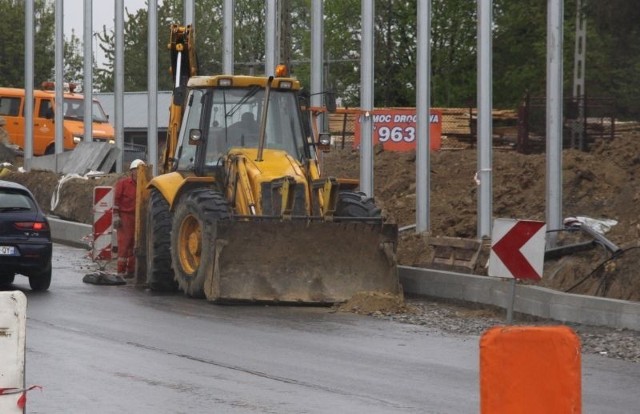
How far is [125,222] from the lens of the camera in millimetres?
23016

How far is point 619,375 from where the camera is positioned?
526 inches

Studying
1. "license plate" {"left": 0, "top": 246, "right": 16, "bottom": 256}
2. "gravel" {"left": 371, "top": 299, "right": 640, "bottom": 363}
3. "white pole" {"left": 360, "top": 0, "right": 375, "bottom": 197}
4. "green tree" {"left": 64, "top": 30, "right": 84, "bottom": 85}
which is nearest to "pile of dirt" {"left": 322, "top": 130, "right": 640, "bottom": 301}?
"gravel" {"left": 371, "top": 299, "right": 640, "bottom": 363}

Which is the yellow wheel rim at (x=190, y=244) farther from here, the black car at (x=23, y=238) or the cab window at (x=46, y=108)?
the cab window at (x=46, y=108)

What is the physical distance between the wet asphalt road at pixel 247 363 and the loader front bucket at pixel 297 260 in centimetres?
25

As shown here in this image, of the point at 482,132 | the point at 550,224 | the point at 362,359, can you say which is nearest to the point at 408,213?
the point at 482,132

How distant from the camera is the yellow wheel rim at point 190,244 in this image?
19.8m

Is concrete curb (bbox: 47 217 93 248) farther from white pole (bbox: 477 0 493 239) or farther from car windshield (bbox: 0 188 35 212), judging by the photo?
white pole (bbox: 477 0 493 239)

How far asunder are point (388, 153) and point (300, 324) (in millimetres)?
19350

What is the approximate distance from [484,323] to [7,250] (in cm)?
659

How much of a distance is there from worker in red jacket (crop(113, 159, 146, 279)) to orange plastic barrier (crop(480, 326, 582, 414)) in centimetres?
1549

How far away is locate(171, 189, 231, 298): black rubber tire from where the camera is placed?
18969mm

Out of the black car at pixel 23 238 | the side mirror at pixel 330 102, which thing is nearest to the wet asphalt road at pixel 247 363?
the black car at pixel 23 238

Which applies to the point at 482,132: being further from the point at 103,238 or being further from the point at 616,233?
the point at 103,238

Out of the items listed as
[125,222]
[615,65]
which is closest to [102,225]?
[125,222]
